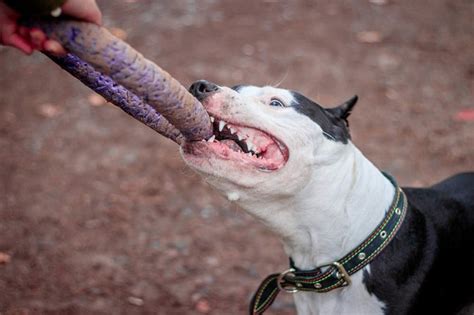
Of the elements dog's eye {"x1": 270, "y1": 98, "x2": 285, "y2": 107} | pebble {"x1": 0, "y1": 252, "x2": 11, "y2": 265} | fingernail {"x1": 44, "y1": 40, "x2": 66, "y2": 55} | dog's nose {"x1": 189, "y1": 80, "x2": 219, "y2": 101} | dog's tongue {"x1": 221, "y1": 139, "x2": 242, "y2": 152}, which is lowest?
pebble {"x1": 0, "y1": 252, "x2": 11, "y2": 265}

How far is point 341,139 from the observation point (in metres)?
2.77

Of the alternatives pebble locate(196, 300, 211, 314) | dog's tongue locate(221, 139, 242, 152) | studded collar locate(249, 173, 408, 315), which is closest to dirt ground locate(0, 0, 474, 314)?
pebble locate(196, 300, 211, 314)

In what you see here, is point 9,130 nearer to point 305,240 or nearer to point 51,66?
point 51,66

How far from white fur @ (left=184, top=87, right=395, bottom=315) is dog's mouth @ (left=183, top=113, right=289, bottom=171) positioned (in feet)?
0.12

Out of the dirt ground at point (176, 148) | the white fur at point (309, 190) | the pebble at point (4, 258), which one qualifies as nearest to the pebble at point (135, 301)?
the dirt ground at point (176, 148)

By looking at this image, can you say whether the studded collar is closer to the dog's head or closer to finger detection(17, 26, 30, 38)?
the dog's head

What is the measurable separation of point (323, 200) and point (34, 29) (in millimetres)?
1428

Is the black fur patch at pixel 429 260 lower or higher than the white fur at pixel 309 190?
lower

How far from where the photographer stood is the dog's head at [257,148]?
249cm

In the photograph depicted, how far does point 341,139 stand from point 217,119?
584 millimetres

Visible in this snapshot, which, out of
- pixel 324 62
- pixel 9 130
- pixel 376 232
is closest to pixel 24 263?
pixel 9 130

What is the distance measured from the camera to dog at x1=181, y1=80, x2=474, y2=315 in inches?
100

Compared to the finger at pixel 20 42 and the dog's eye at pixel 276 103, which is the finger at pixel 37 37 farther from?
the dog's eye at pixel 276 103

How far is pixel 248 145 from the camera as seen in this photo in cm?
262
